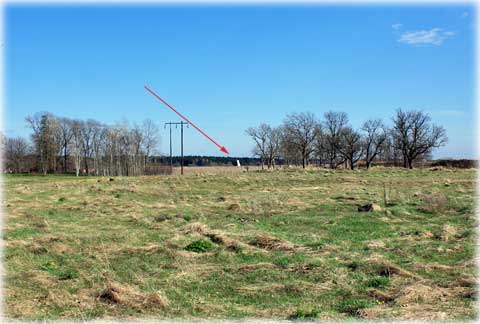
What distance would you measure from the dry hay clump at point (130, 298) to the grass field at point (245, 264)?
2cm

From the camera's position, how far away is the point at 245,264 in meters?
8.13

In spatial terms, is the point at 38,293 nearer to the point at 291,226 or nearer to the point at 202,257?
the point at 202,257

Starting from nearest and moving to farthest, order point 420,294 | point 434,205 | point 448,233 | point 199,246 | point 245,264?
point 420,294 < point 245,264 < point 199,246 < point 448,233 < point 434,205

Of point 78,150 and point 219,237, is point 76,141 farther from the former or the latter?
point 219,237

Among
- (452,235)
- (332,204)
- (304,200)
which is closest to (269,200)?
(304,200)

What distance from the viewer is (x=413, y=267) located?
780cm

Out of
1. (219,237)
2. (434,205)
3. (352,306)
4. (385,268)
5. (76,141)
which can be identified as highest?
(76,141)

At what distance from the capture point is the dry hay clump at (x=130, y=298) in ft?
19.4

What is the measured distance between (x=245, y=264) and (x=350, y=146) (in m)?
63.8

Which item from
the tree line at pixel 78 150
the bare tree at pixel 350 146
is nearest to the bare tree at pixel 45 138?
the tree line at pixel 78 150

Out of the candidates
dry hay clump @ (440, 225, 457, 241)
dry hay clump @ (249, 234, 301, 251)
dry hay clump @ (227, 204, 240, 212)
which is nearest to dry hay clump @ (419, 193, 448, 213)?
dry hay clump @ (440, 225, 457, 241)

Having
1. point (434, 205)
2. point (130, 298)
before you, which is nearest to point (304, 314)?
point (130, 298)

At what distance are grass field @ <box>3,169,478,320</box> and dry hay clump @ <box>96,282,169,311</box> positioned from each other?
2 cm

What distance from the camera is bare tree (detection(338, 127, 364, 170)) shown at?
68.9 meters
